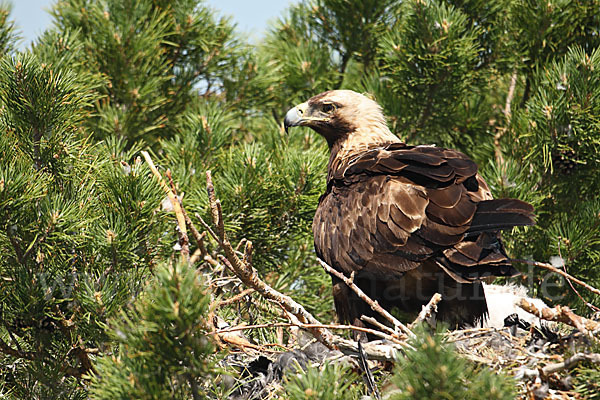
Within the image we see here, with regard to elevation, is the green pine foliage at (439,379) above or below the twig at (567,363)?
above

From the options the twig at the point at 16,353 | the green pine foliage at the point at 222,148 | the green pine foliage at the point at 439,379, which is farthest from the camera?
the twig at the point at 16,353

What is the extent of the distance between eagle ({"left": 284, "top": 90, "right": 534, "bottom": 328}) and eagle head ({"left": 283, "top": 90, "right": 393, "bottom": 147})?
699 mm

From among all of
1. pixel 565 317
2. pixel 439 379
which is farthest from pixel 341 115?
pixel 439 379

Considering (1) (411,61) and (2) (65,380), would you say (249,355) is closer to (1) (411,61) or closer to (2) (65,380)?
(2) (65,380)

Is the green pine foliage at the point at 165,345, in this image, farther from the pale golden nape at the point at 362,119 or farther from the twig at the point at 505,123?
the twig at the point at 505,123

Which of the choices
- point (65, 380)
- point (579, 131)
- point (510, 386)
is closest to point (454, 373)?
point (510, 386)

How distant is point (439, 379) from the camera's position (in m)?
1.76

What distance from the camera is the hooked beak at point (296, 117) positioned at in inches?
169

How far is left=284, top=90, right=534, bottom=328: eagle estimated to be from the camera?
3.01 m

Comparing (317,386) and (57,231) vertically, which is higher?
(57,231)

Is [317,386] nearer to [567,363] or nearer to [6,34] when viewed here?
[567,363]

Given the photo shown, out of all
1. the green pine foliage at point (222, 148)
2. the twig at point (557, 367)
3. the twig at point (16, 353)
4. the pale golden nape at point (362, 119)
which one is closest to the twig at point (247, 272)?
the green pine foliage at point (222, 148)

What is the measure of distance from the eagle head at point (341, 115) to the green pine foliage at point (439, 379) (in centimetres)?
264

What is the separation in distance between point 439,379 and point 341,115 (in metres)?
2.80
